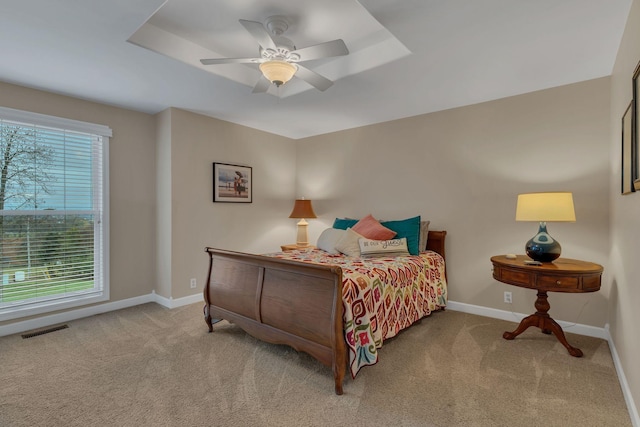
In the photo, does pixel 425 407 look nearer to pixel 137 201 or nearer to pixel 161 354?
pixel 161 354

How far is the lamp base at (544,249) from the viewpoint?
2.56 meters

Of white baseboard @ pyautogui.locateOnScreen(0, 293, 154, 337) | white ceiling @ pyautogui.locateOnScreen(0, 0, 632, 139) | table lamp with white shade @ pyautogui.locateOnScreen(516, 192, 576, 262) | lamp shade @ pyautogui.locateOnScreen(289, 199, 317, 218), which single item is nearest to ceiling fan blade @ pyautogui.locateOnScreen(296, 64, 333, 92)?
white ceiling @ pyautogui.locateOnScreen(0, 0, 632, 139)

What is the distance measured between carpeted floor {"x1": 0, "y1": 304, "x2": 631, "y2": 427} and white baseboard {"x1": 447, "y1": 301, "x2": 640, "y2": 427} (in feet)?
0.18

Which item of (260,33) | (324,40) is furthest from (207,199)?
(260,33)

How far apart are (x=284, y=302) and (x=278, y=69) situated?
168 cm

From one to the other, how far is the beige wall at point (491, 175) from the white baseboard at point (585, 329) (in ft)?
0.18

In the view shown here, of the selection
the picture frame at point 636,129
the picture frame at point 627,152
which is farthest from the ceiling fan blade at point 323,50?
the picture frame at point 627,152

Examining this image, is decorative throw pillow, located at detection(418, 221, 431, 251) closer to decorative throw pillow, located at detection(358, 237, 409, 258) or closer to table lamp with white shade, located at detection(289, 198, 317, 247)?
decorative throw pillow, located at detection(358, 237, 409, 258)

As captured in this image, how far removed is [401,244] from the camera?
11.1ft

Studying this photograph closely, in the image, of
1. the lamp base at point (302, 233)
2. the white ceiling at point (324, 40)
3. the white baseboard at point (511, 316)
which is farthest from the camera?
the lamp base at point (302, 233)

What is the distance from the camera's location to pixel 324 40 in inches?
99.0

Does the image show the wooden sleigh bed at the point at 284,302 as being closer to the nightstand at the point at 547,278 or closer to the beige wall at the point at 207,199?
the beige wall at the point at 207,199

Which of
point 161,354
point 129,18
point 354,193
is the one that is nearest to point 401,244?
point 354,193

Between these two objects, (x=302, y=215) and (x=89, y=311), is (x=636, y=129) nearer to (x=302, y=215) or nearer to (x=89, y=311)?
(x=302, y=215)
